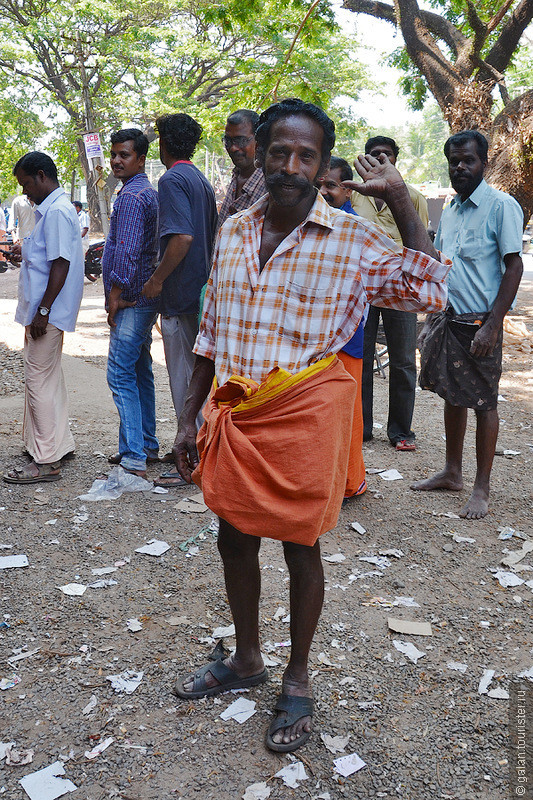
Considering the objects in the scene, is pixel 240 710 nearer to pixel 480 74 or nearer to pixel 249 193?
pixel 249 193

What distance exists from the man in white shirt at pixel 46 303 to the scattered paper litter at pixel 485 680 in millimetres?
3155

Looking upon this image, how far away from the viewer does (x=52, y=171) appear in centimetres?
467

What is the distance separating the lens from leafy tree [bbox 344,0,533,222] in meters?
8.84

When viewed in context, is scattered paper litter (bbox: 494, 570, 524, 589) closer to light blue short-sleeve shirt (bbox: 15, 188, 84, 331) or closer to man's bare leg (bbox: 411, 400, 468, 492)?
man's bare leg (bbox: 411, 400, 468, 492)

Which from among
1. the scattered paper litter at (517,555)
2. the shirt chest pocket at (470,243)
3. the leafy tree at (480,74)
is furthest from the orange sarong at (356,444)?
the leafy tree at (480,74)

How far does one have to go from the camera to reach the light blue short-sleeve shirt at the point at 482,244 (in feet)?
13.3

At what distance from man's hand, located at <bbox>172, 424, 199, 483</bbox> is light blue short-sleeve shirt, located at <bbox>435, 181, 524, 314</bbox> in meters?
2.32

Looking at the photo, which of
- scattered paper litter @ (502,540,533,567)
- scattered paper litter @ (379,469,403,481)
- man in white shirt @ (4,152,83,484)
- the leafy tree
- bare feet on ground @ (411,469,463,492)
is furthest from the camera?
the leafy tree

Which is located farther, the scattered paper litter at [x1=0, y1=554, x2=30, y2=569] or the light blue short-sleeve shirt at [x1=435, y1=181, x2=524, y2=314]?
the light blue short-sleeve shirt at [x1=435, y1=181, x2=524, y2=314]

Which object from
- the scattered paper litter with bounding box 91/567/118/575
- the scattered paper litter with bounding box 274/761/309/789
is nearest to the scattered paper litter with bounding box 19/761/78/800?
the scattered paper litter with bounding box 274/761/309/789

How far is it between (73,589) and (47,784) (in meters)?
1.27

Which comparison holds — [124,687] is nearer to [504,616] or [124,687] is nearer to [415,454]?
[504,616]

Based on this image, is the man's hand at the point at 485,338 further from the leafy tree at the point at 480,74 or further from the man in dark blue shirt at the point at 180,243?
the leafy tree at the point at 480,74

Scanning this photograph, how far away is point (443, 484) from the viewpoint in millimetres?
4746
